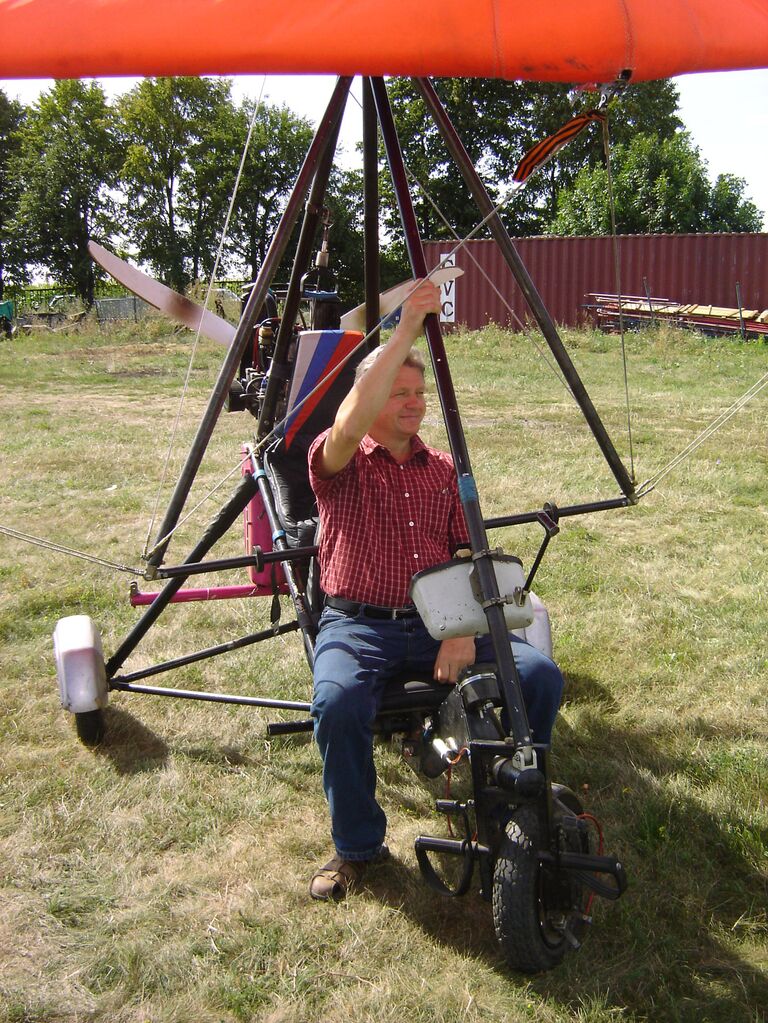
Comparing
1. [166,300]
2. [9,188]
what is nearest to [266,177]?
[9,188]

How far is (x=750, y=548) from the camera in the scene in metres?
5.18

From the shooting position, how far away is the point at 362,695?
7.83ft

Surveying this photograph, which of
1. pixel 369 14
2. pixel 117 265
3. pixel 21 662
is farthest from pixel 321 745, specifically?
pixel 117 265

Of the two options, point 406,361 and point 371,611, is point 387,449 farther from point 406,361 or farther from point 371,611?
point 371,611

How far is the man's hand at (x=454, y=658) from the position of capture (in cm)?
249

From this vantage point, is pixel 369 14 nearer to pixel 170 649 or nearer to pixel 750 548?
pixel 170 649

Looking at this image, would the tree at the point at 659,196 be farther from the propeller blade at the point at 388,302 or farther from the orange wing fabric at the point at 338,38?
the orange wing fabric at the point at 338,38

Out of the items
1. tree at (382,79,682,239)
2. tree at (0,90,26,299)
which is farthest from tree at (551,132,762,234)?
tree at (0,90,26,299)

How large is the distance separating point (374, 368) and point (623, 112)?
28.9m

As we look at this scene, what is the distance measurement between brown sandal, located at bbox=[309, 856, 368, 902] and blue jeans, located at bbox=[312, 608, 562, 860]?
6 cm

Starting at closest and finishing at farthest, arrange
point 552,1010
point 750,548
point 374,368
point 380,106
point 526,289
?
point 552,1010 → point 374,368 → point 380,106 → point 526,289 → point 750,548

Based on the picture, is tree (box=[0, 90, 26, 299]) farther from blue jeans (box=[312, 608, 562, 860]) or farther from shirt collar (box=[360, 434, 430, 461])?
blue jeans (box=[312, 608, 562, 860])

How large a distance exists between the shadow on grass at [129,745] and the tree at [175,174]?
30166mm

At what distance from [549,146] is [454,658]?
148cm
